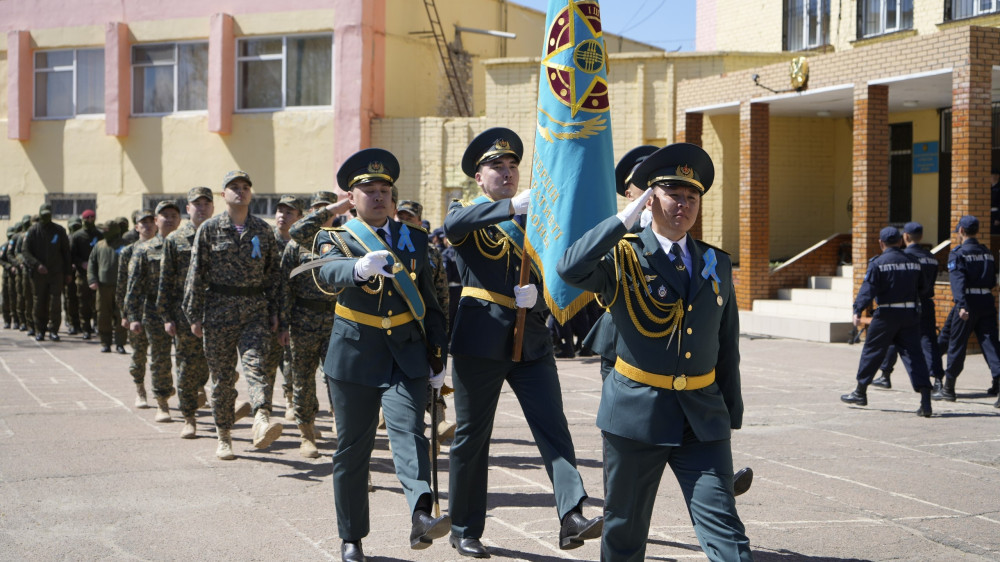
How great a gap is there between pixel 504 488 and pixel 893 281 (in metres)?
5.47

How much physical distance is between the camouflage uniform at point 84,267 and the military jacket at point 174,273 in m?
10.7

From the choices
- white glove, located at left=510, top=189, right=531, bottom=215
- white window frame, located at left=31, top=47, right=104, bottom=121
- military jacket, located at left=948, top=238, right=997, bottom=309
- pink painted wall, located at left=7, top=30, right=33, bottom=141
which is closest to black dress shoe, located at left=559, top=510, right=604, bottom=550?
white glove, located at left=510, top=189, right=531, bottom=215

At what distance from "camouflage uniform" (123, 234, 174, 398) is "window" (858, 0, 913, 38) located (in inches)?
Result: 637

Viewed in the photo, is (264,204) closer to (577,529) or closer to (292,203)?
(292,203)

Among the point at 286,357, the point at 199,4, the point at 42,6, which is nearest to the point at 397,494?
the point at 286,357

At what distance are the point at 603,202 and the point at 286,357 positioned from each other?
15.8 ft

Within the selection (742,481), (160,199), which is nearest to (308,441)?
(742,481)

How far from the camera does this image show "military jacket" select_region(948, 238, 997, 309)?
38.9 ft

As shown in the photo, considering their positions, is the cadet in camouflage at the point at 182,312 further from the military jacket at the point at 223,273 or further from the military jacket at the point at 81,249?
the military jacket at the point at 81,249

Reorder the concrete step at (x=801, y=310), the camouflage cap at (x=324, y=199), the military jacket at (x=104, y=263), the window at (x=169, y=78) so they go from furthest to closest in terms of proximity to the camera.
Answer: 1. the window at (x=169, y=78)
2. the concrete step at (x=801, y=310)
3. the military jacket at (x=104, y=263)
4. the camouflage cap at (x=324, y=199)

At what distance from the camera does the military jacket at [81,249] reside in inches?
766

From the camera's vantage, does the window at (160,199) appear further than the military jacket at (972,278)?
Yes

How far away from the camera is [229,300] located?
862 centimetres

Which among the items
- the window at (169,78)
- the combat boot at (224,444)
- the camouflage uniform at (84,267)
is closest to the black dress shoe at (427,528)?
the combat boot at (224,444)
